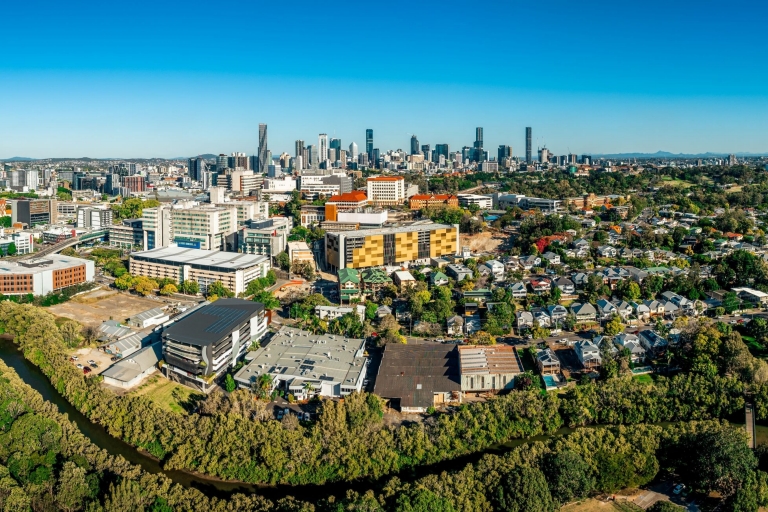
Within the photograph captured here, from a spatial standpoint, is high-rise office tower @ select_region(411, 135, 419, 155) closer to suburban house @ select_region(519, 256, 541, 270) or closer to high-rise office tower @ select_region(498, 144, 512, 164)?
high-rise office tower @ select_region(498, 144, 512, 164)

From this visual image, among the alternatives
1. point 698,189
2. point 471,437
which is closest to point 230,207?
point 471,437

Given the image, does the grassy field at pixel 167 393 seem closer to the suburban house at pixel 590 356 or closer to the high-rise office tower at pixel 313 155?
the suburban house at pixel 590 356

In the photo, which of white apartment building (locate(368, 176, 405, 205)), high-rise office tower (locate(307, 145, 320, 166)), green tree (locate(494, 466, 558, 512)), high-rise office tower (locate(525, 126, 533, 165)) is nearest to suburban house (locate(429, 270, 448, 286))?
green tree (locate(494, 466, 558, 512))

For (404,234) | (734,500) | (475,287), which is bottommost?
(734,500)

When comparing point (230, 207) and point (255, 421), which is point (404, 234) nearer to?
point (230, 207)

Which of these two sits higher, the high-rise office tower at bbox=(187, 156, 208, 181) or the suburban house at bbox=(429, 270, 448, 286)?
the high-rise office tower at bbox=(187, 156, 208, 181)

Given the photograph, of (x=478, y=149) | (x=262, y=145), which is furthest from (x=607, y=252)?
(x=478, y=149)

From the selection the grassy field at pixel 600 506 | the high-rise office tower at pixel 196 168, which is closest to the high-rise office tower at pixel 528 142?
the high-rise office tower at pixel 196 168
